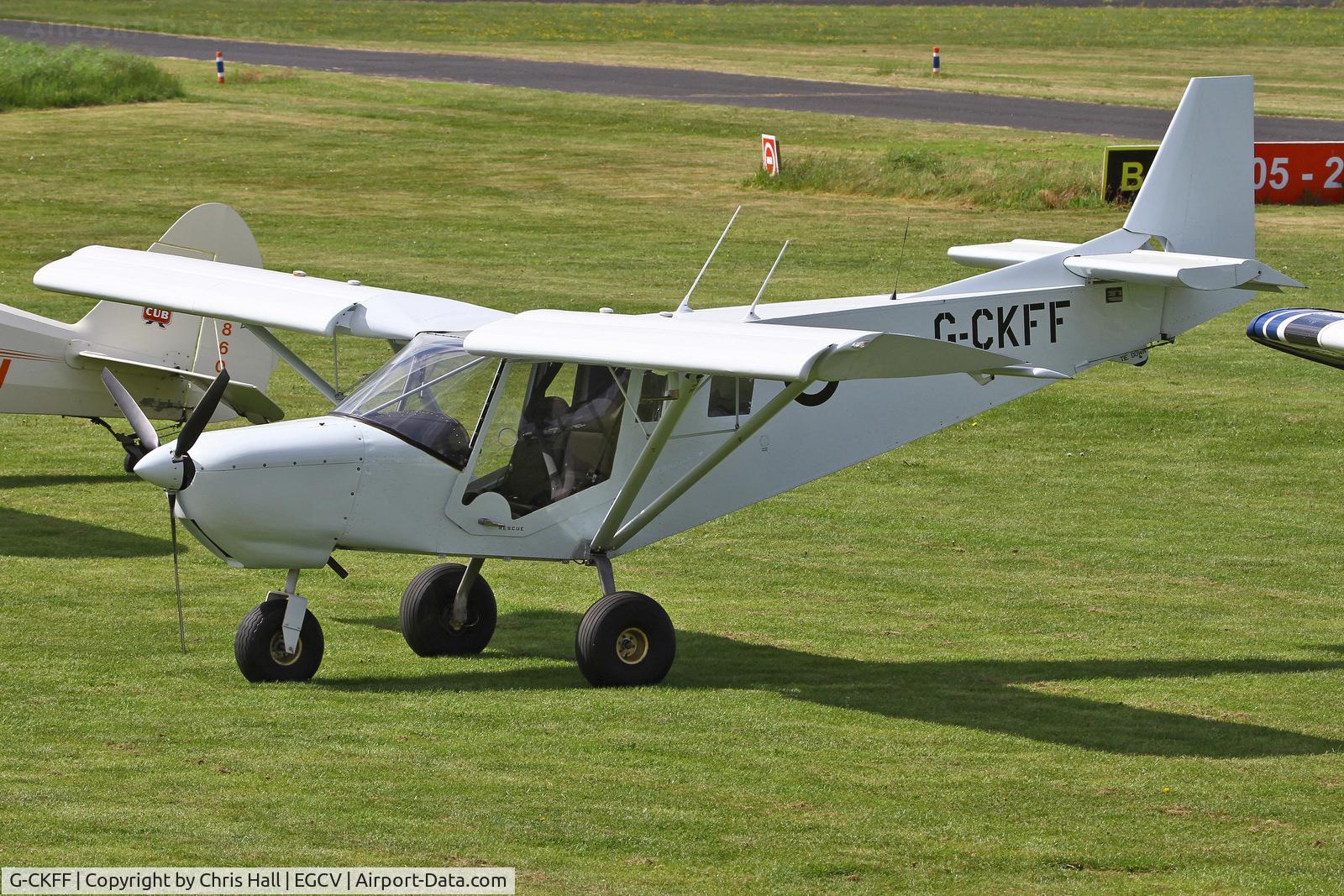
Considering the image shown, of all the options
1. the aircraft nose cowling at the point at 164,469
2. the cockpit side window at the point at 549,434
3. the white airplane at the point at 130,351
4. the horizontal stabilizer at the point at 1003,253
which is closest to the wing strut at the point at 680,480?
the cockpit side window at the point at 549,434

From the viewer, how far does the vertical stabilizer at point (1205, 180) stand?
13.1m

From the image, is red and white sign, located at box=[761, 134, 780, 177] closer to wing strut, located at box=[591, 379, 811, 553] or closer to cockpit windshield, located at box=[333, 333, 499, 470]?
wing strut, located at box=[591, 379, 811, 553]

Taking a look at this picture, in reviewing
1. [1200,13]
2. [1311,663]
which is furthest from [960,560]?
[1200,13]

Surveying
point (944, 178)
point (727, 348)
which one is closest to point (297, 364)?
point (727, 348)

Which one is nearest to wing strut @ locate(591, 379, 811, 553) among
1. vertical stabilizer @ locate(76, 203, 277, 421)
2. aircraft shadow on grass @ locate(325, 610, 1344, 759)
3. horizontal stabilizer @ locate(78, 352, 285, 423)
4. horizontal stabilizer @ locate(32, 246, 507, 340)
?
aircraft shadow on grass @ locate(325, 610, 1344, 759)

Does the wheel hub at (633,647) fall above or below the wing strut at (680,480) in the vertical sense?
below

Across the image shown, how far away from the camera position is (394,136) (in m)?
44.1

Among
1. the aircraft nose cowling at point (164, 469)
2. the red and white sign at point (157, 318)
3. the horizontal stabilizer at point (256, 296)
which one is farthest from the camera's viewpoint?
the red and white sign at point (157, 318)

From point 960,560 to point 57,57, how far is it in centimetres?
4328

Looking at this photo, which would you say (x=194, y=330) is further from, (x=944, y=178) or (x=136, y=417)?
(x=944, y=178)

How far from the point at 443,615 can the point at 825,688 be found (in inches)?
99.0

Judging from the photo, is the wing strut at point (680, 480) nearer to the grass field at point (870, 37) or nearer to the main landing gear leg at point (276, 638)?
the main landing gear leg at point (276, 638)

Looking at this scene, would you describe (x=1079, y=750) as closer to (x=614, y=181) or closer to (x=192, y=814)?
(x=192, y=814)

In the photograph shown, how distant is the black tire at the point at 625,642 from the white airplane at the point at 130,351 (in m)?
6.45
